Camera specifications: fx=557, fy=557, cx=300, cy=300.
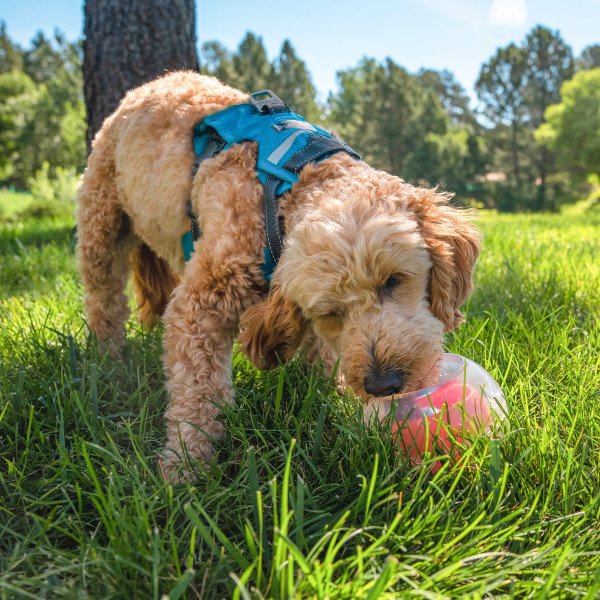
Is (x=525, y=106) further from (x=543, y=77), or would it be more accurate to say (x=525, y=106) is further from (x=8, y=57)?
(x=8, y=57)

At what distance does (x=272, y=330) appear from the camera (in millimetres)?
2469

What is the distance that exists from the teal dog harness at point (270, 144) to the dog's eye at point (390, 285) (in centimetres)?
51

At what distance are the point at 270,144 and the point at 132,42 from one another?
9.69ft

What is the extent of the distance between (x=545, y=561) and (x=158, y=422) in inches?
67.4

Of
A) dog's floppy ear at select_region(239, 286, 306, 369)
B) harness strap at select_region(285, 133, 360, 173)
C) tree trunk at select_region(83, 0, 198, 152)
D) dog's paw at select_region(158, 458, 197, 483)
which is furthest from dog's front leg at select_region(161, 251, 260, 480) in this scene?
tree trunk at select_region(83, 0, 198, 152)

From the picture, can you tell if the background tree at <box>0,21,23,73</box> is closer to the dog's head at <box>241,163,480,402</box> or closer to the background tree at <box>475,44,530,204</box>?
the background tree at <box>475,44,530,204</box>

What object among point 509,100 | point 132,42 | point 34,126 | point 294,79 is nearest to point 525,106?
point 509,100

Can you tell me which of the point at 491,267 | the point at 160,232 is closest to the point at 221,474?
the point at 160,232

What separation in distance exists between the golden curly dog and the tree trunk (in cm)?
213

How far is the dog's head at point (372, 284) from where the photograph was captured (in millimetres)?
2227

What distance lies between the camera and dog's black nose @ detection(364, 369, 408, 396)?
2.16 meters

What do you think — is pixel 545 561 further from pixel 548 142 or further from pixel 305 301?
pixel 548 142

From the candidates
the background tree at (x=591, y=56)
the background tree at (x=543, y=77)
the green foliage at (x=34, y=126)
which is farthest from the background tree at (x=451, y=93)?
the green foliage at (x=34, y=126)

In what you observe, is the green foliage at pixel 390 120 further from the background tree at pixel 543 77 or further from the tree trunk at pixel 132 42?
the tree trunk at pixel 132 42
